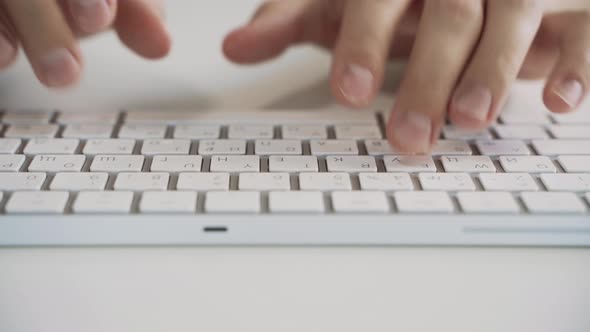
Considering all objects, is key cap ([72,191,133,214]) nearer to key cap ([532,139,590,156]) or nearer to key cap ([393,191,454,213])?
key cap ([393,191,454,213])

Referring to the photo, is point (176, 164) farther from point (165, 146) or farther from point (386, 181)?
point (386, 181)

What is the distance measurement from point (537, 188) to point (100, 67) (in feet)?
1.76

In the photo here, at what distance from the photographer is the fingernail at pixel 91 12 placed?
1.62 ft

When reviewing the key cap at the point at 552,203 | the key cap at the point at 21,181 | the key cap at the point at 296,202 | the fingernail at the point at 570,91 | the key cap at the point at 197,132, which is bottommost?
the key cap at the point at 552,203

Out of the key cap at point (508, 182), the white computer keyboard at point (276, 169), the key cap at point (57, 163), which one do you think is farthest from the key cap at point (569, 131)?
the key cap at point (57, 163)

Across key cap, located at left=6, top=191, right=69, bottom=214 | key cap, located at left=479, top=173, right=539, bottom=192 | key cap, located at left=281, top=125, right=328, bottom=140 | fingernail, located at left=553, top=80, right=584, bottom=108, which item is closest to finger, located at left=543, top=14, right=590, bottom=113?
fingernail, located at left=553, top=80, right=584, bottom=108

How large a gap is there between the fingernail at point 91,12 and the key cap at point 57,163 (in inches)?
5.2

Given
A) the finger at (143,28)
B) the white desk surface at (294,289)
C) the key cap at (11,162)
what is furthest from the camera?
the finger at (143,28)

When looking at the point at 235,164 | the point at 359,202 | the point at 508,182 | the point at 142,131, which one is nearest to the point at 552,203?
the point at 508,182

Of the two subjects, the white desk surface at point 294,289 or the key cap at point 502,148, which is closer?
the white desk surface at point 294,289

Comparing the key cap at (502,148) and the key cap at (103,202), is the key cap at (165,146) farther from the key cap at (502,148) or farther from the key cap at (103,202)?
the key cap at (502,148)

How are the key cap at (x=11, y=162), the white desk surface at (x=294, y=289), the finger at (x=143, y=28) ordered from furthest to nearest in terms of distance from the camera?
1. the finger at (x=143, y=28)
2. the key cap at (x=11, y=162)
3. the white desk surface at (x=294, y=289)

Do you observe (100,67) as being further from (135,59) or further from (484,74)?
(484,74)

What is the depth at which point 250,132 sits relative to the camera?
51 cm
